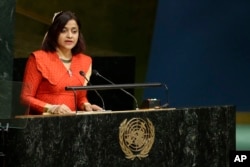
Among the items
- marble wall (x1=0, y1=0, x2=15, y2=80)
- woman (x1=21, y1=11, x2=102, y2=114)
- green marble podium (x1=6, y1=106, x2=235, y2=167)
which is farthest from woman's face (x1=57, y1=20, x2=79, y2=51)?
green marble podium (x1=6, y1=106, x2=235, y2=167)

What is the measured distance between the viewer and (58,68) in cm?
537

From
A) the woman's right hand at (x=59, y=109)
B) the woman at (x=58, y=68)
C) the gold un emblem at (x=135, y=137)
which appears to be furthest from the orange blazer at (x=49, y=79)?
the gold un emblem at (x=135, y=137)

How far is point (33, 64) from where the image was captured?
533 centimetres

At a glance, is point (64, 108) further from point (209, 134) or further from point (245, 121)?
point (245, 121)

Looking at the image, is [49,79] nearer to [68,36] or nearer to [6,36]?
[68,36]

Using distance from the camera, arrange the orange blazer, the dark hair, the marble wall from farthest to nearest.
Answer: the marble wall → the dark hair → the orange blazer

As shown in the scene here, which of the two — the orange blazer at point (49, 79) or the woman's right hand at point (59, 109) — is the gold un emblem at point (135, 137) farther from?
the orange blazer at point (49, 79)

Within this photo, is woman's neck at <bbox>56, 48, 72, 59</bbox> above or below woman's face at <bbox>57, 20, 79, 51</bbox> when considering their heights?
below

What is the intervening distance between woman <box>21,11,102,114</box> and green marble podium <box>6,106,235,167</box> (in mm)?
409

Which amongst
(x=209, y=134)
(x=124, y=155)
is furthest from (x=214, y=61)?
(x=124, y=155)

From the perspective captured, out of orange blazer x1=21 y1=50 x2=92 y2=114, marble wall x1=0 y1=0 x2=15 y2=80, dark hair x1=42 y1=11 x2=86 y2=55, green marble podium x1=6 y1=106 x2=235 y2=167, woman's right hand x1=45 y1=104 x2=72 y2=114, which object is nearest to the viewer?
green marble podium x1=6 y1=106 x2=235 y2=167

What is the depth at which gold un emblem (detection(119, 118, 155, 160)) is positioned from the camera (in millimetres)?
A: 4922

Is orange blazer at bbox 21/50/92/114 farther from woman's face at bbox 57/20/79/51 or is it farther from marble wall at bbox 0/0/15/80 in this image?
marble wall at bbox 0/0/15/80

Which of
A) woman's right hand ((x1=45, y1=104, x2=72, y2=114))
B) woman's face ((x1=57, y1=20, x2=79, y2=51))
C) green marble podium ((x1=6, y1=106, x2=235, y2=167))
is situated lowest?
green marble podium ((x1=6, y1=106, x2=235, y2=167))
